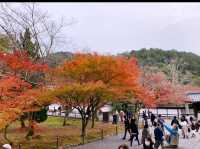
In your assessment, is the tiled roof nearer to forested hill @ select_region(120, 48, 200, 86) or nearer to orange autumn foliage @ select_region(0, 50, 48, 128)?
orange autumn foliage @ select_region(0, 50, 48, 128)

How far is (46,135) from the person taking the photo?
31.0 m

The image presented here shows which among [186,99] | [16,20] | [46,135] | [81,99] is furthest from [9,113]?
[186,99]

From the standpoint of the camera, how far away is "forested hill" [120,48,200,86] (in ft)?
296

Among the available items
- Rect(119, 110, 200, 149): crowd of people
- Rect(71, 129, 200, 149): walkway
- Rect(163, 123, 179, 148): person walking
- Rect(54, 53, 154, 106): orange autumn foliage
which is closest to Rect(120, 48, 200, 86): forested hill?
Rect(119, 110, 200, 149): crowd of people

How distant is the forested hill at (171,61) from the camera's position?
9012cm

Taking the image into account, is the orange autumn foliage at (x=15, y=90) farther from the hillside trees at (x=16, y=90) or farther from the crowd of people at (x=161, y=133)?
the crowd of people at (x=161, y=133)

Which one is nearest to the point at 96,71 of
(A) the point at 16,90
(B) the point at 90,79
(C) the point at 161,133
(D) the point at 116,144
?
(B) the point at 90,79

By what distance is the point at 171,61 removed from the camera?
9462 centimetres

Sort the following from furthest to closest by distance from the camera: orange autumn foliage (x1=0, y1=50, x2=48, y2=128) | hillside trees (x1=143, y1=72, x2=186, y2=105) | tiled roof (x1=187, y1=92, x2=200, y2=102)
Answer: hillside trees (x1=143, y1=72, x2=186, y2=105) < tiled roof (x1=187, y1=92, x2=200, y2=102) < orange autumn foliage (x1=0, y1=50, x2=48, y2=128)

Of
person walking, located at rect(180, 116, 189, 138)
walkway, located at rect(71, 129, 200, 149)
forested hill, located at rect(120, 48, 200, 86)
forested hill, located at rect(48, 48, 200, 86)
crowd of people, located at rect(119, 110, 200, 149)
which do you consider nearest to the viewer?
crowd of people, located at rect(119, 110, 200, 149)

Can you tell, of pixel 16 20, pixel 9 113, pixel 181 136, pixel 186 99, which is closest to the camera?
pixel 9 113

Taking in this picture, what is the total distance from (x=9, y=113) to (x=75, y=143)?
6984mm

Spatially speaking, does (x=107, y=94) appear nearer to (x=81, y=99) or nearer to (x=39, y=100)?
(x=81, y=99)

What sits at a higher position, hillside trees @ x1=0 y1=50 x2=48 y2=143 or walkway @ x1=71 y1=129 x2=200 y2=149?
hillside trees @ x1=0 y1=50 x2=48 y2=143
